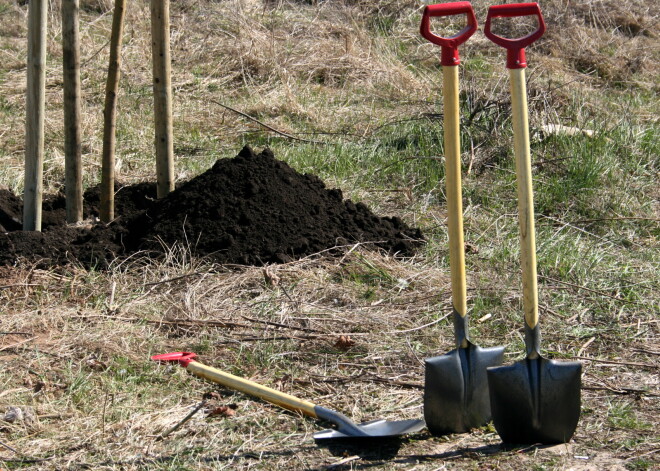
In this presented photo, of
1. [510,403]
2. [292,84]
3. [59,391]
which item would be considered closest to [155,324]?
[59,391]

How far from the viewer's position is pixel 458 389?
3021 mm

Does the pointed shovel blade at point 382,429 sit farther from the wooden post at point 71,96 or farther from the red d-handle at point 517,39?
the wooden post at point 71,96

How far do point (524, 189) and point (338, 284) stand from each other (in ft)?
5.60

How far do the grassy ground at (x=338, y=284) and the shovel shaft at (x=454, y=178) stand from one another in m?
0.58

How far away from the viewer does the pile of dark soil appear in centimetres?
460

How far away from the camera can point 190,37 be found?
9.12 meters

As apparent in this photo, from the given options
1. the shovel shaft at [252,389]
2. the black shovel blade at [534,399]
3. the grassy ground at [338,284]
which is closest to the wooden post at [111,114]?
the grassy ground at [338,284]

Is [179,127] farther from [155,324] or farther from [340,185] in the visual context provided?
[155,324]

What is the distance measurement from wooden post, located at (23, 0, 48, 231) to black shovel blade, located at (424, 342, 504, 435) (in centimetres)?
271

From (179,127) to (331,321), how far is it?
12.2 ft

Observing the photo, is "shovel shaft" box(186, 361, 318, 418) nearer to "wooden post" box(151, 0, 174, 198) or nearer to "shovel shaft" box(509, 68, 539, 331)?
"shovel shaft" box(509, 68, 539, 331)

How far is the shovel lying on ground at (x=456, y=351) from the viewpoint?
2.93 meters

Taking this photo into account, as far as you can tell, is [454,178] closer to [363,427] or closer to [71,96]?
[363,427]

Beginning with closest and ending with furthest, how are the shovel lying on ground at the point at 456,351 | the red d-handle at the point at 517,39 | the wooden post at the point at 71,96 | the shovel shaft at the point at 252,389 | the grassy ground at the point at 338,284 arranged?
the red d-handle at the point at 517,39
the shovel lying on ground at the point at 456,351
the grassy ground at the point at 338,284
the shovel shaft at the point at 252,389
the wooden post at the point at 71,96
